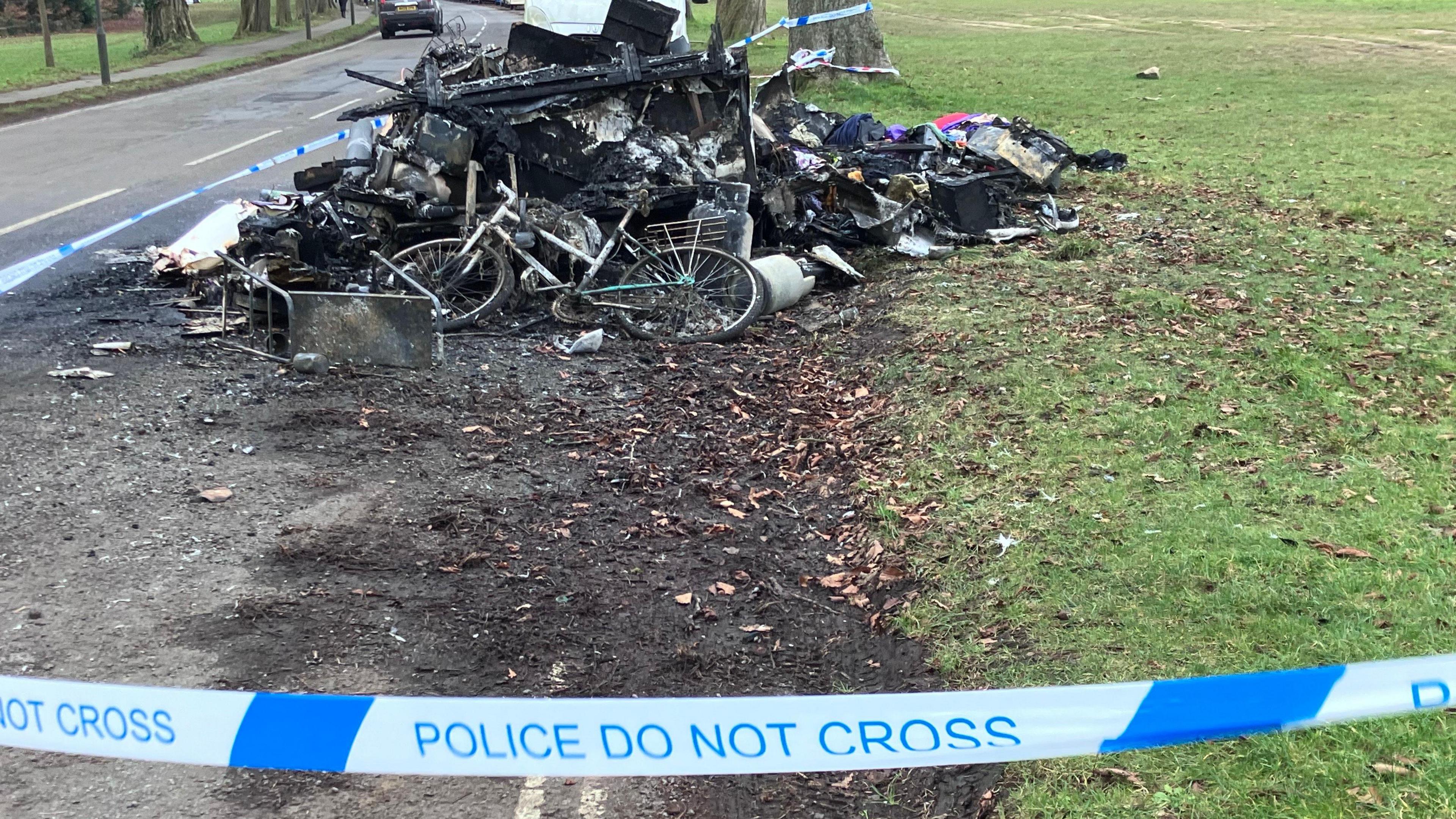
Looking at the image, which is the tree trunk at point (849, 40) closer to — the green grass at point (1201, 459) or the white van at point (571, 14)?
the white van at point (571, 14)

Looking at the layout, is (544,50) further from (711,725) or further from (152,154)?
(711,725)

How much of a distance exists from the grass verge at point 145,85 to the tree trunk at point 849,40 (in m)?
13.4

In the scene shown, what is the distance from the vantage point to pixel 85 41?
38.6 metres

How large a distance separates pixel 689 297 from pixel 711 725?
639 centimetres

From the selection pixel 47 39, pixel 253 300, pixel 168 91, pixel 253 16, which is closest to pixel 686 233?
pixel 253 300

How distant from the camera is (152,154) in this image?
50.3 ft

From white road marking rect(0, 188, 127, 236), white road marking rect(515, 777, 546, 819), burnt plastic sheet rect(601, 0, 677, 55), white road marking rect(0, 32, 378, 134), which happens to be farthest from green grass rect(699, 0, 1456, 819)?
white road marking rect(0, 32, 378, 134)

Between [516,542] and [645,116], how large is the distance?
5.59m

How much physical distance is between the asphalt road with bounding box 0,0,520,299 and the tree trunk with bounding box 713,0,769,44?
8.41 m

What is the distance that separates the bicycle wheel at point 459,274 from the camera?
8523 millimetres

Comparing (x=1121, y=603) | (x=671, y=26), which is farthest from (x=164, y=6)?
(x=1121, y=603)

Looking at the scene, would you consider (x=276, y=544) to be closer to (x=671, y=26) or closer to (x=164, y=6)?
(x=671, y=26)

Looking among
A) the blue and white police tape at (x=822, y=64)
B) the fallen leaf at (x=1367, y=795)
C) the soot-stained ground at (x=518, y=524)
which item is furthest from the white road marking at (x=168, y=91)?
the fallen leaf at (x=1367, y=795)

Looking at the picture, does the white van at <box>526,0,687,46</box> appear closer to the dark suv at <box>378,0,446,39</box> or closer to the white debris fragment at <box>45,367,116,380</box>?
the white debris fragment at <box>45,367,116,380</box>
